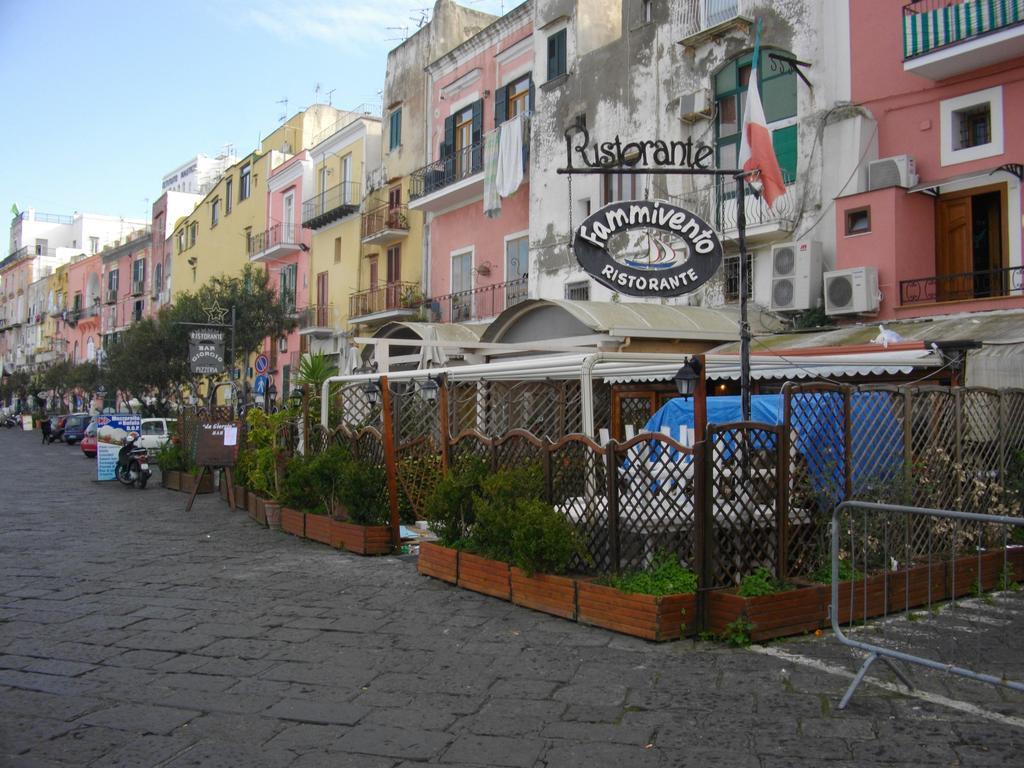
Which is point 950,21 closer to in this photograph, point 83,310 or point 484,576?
point 484,576

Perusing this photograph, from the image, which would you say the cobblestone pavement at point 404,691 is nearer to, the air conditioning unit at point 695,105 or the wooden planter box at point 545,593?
the wooden planter box at point 545,593

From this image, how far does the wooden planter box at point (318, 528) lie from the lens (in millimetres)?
11008

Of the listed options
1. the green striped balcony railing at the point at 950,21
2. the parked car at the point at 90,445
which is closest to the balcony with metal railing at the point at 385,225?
the parked car at the point at 90,445

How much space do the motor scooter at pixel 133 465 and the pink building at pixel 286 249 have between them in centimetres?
1352

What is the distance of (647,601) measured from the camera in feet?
20.8

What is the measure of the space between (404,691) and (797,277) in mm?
11439

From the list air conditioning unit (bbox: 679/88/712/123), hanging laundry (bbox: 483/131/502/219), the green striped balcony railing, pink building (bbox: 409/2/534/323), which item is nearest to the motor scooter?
pink building (bbox: 409/2/534/323)

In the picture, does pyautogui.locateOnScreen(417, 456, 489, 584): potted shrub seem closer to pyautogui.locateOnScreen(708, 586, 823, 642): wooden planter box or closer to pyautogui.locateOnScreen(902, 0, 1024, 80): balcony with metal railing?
pyautogui.locateOnScreen(708, 586, 823, 642): wooden planter box

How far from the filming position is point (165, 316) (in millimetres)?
31047

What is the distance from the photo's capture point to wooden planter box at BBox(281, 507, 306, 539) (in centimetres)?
1167

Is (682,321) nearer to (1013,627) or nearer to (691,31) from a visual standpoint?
(691,31)

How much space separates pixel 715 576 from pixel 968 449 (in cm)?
322

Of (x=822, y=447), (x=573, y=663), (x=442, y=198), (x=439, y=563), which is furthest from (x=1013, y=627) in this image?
(x=442, y=198)

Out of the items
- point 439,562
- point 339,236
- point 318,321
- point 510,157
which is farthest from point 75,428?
point 439,562
